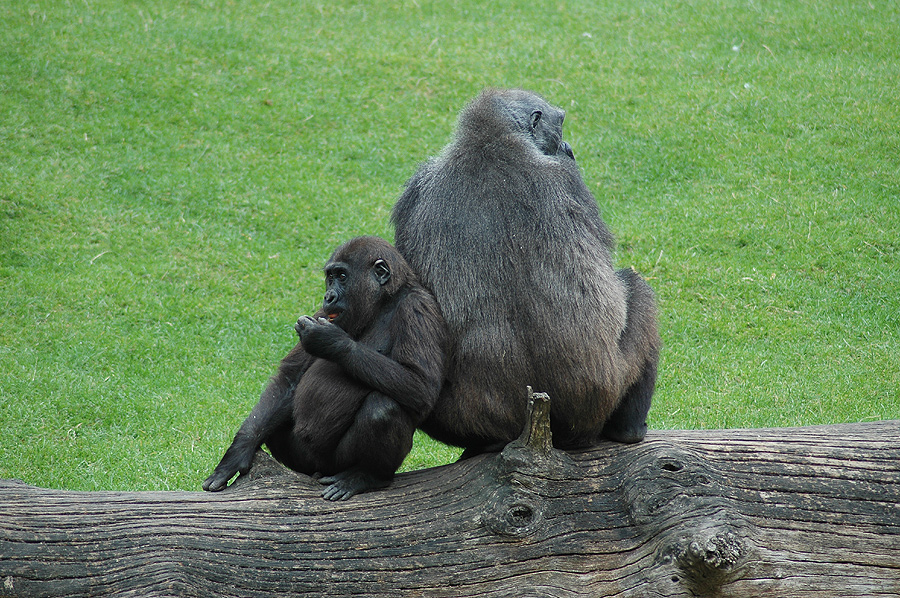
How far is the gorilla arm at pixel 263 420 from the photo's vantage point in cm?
422

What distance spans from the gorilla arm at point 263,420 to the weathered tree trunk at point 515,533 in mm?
186

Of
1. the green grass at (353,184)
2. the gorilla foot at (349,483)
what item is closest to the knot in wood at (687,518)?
the gorilla foot at (349,483)

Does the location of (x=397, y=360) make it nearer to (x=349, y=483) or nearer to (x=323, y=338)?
Answer: (x=323, y=338)

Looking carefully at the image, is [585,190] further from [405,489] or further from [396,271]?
[405,489]

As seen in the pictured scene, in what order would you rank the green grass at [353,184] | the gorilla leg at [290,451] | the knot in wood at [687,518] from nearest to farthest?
the knot in wood at [687,518] < the gorilla leg at [290,451] < the green grass at [353,184]

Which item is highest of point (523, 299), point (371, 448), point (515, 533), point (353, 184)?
point (523, 299)

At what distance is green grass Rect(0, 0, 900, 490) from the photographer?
7117 mm

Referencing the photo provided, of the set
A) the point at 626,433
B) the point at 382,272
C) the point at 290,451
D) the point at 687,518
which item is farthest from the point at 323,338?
the point at 687,518

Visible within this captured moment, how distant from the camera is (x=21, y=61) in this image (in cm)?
1165

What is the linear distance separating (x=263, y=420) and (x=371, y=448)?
25.7 inches

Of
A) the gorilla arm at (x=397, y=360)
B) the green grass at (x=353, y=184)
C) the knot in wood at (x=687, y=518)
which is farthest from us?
the green grass at (x=353, y=184)

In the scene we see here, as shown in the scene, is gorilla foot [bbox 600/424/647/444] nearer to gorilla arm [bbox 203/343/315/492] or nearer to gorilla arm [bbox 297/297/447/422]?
gorilla arm [bbox 297/297/447/422]

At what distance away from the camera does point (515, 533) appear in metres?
3.79

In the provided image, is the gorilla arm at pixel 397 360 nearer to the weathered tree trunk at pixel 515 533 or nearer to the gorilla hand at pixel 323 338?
the gorilla hand at pixel 323 338
